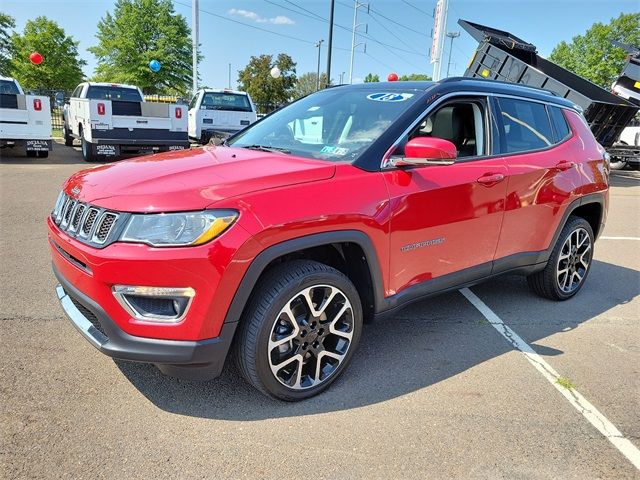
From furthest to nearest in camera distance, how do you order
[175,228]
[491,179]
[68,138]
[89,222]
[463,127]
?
[68,138], [463,127], [491,179], [89,222], [175,228]

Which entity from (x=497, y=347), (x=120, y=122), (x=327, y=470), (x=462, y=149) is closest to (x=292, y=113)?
(x=462, y=149)

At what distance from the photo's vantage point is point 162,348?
2.36 meters

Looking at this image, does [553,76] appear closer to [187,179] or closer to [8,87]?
[187,179]

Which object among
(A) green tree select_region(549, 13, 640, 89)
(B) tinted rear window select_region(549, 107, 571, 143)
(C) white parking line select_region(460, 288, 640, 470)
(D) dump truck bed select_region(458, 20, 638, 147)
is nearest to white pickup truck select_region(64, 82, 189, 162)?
(D) dump truck bed select_region(458, 20, 638, 147)

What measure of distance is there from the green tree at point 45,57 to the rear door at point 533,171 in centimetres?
4272

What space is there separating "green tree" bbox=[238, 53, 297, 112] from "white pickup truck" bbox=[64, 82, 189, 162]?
41.3m

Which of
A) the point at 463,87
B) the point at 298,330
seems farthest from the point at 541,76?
the point at 298,330

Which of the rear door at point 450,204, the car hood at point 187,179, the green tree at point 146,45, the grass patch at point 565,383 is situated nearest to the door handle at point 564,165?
the rear door at point 450,204

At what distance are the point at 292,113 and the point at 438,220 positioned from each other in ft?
4.96

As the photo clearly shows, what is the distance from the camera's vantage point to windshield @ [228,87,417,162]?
3.14 meters

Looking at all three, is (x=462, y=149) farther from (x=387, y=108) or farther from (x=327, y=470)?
(x=327, y=470)

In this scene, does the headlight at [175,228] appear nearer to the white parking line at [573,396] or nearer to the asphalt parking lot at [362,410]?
the asphalt parking lot at [362,410]

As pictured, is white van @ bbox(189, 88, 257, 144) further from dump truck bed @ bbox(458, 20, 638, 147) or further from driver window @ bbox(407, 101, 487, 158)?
driver window @ bbox(407, 101, 487, 158)

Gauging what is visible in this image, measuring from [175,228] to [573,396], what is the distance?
8.39ft
